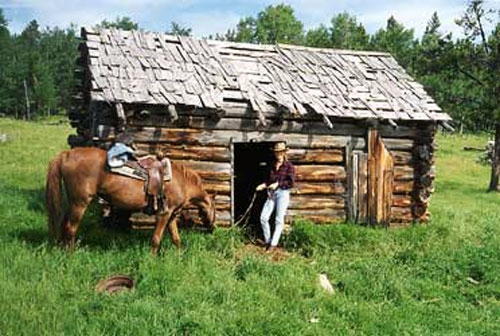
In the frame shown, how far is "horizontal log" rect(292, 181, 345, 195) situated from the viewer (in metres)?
11.9

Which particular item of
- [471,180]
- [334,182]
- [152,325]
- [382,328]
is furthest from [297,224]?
[471,180]

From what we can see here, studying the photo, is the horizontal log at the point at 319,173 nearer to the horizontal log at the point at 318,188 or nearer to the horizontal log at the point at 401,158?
the horizontal log at the point at 318,188

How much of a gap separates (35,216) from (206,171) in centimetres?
340

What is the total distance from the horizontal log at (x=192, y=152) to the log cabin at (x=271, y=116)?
0.02 meters

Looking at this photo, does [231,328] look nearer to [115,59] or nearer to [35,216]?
[35,216]

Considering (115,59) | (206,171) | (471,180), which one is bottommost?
(471,180)

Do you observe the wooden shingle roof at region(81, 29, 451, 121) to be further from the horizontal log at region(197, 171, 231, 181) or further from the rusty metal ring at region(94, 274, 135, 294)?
the rusty metal ring at region(94, 274, 135, 294)

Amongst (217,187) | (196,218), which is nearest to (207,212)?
(196,218)

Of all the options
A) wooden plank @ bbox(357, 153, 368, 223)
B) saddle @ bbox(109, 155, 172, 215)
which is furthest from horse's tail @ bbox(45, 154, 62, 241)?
wooden plank @ bbox(357, 153, 368, 223)

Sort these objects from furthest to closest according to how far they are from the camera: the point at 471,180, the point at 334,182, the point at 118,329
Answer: the point at 471,180, the point at 334,182, the point at 118,329

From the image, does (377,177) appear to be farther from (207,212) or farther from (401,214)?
(207,212)

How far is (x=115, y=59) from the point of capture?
11555 millimetres

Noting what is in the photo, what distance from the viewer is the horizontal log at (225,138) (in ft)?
35.3

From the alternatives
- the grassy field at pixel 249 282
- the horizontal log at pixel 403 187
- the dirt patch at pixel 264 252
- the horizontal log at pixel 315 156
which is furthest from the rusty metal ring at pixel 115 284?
the horizontal log at pixel 403 187
